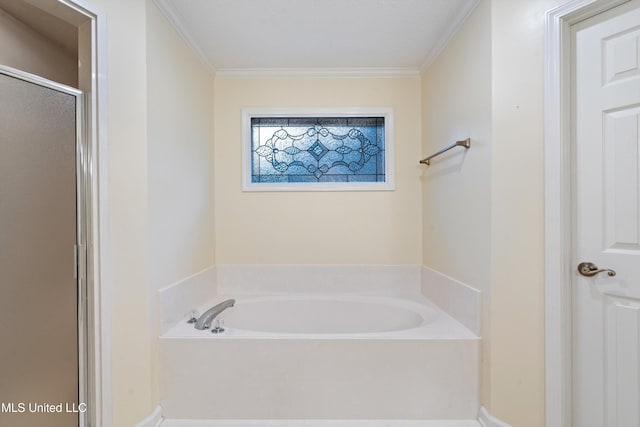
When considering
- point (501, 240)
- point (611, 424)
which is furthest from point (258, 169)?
point (611, 424)

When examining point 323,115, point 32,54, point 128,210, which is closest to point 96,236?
point 128,210

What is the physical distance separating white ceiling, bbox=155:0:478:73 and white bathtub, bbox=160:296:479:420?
1.79 m

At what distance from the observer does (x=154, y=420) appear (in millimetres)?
1641

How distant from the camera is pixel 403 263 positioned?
262 centimetres

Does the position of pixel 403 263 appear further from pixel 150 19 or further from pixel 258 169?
pixel 150 19

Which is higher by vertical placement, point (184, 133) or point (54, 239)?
point (184, 133)

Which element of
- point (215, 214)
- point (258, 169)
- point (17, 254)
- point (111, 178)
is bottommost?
point (17, 254)

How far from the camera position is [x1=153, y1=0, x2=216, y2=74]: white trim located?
173cm

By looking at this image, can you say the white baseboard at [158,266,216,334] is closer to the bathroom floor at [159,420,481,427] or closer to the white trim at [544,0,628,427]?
the bathroom floor at [159,420,481,427]

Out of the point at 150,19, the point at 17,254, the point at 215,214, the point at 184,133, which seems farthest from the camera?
the point at 215,214

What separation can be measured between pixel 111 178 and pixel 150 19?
0.85 meters

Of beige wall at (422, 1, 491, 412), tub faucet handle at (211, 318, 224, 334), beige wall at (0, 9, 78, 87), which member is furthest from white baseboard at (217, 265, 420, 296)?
beige wall at (0, 9, 78, 87)

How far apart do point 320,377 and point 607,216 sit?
151 centimetres

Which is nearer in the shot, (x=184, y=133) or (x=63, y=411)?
(x=63, y=411)
